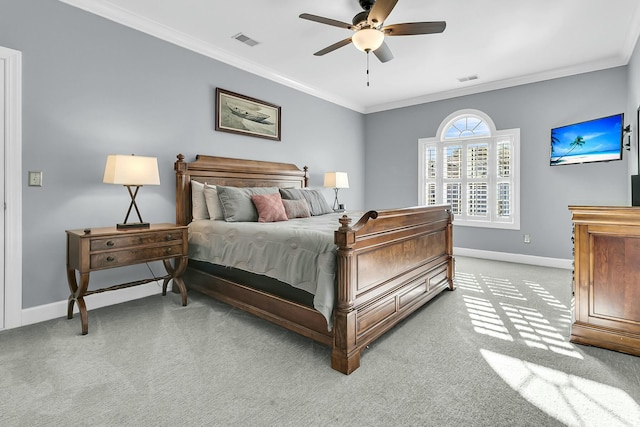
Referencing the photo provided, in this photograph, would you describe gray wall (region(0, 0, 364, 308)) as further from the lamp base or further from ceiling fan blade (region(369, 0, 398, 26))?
ceiling fan blade (region(369, 0, 398, 26))

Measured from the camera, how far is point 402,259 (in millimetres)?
2629

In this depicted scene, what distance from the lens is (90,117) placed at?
2941 millimetres

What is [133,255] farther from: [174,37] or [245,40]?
[245,40]

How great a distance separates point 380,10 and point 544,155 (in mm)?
3750

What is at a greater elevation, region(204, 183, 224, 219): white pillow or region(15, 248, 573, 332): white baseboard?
region(204, 183, 224, 219): white pillow

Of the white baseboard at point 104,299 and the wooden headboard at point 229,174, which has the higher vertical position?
the wooden headboard at point 229,174

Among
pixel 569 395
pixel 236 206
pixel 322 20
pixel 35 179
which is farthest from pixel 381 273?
pixel 35 179

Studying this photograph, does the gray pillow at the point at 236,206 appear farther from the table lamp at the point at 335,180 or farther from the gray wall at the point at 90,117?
the table lamp at the point at 335,180

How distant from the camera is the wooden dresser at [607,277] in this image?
2.11 meters

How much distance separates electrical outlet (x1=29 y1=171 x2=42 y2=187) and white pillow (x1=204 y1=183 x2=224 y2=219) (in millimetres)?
1365

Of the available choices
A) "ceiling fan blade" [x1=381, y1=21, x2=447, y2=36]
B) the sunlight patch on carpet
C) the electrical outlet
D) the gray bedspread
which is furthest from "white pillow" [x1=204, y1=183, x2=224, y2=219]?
the sunlight patch on carpet

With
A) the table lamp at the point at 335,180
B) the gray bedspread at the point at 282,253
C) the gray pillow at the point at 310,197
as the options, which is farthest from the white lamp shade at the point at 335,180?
the gray bedspread at the point at 282,253

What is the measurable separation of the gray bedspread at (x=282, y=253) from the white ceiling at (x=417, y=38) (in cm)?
206

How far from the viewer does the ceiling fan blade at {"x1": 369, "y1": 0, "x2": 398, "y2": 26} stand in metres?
2.27
